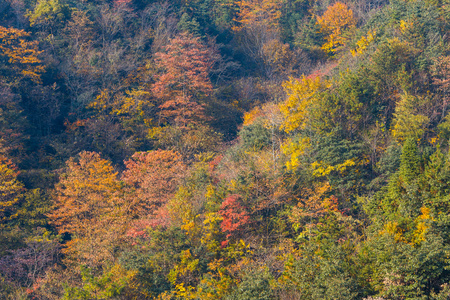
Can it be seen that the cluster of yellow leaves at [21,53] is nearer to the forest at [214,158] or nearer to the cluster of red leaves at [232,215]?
the forest at [214,158]

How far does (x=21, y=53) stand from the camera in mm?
36625

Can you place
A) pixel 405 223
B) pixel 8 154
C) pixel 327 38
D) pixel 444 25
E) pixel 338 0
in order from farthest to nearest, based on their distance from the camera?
pixel 338 0 → pixel 327 38 → pixel 444 25 → pixel 8 154 → pixel 405 223

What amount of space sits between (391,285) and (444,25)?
26.4 m

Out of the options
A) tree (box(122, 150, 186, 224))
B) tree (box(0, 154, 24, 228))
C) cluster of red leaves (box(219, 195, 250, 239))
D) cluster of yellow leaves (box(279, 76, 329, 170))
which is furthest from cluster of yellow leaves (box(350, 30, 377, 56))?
tree (box(0, 154, 24, 228))

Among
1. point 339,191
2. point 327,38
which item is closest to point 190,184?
point 339,191

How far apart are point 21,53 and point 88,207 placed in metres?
16.5

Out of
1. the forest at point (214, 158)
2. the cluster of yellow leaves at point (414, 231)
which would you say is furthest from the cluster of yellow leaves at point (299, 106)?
the cluster of yellow leaves at point (414, 231)

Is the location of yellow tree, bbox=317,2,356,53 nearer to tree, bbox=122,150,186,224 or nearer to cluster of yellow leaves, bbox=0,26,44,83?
tree, bbox=122,150,186,224

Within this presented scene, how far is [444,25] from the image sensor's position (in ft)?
111

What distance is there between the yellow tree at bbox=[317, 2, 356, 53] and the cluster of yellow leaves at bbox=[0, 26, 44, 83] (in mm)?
30254

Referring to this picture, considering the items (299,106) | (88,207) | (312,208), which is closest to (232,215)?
(312,208)

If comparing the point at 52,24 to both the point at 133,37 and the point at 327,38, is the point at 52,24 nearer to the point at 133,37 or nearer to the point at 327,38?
the point at 133,37

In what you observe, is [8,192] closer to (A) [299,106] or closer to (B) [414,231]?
(A) [299,106]

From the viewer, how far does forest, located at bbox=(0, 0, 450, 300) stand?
58.9 ft
